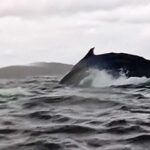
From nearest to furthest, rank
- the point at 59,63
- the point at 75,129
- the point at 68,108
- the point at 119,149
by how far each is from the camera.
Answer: the point at 119,149, the point at 75,129, the point at 68,108, the point at 59,63

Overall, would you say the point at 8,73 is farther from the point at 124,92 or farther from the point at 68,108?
the point at 68,108

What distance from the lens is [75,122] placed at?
1023cm

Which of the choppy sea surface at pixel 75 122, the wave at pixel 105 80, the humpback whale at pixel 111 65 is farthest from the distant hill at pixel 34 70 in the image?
the choppy sea surface at pixel 75 122

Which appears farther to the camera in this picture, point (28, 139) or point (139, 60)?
point (139, 60)

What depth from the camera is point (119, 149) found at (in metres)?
7.99

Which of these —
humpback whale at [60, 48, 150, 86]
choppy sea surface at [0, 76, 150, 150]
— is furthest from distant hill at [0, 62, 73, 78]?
choppy sea surface at [0, 76, 150, 150]

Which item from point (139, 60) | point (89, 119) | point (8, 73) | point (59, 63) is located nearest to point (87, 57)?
point (139, 60)

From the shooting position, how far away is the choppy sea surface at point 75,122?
845 centimetres

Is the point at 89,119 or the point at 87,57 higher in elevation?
the point at 87,57

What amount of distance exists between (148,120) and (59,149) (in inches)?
112

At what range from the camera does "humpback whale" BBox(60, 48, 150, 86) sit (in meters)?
19.0

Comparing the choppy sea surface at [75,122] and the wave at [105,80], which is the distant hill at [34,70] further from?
the choppy sea surface at [75,122]

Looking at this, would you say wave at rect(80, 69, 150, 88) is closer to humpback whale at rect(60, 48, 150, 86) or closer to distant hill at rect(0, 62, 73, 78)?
humpback whale at rect(60, 48, 150, 86)

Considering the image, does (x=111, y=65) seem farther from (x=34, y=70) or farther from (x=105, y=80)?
(x=34, y=70)
